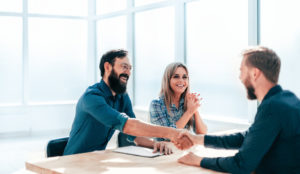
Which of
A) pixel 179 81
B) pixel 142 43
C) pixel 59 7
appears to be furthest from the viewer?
pixel 59 7

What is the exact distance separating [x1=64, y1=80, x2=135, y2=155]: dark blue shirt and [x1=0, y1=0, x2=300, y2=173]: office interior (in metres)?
2.18

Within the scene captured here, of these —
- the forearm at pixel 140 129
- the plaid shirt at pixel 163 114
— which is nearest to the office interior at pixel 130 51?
the plaid shirt at pixel 163 114

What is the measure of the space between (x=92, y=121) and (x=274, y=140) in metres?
1.33

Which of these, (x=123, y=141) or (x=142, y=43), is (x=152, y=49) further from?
(x=123, y=141)

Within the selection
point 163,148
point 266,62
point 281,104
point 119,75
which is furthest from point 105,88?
point 281,104

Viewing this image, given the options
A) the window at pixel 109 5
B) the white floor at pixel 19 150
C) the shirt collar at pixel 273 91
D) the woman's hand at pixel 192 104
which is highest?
the window at pixel 109 5

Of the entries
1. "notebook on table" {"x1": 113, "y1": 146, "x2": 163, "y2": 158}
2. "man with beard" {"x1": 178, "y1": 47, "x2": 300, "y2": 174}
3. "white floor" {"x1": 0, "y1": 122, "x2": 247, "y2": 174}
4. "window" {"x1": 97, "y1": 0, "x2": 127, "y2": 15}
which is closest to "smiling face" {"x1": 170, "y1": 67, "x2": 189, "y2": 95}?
"notebook on table" {"x1": 113, "y1": 146, "x2": 163, "y2": 158}

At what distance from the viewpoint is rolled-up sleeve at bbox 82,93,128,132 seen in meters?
2.25

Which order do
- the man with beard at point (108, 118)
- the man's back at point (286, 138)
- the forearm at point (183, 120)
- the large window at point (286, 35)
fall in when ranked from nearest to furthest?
the man's back at point (286, 138)
the man with beard at point (108, 118)
the forearm at point (183, 120)
the large window at point (286, 35)

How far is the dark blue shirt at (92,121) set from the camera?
2304mm

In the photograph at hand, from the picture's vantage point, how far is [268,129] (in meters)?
1.56

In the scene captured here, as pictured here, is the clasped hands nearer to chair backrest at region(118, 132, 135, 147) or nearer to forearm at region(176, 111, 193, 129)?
chair backrest at region(118, 132, 135, 147)

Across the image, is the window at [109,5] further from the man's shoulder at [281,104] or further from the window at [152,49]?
the man's shoulder at [281,104]

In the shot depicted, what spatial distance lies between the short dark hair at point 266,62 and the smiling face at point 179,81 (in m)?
1.57
